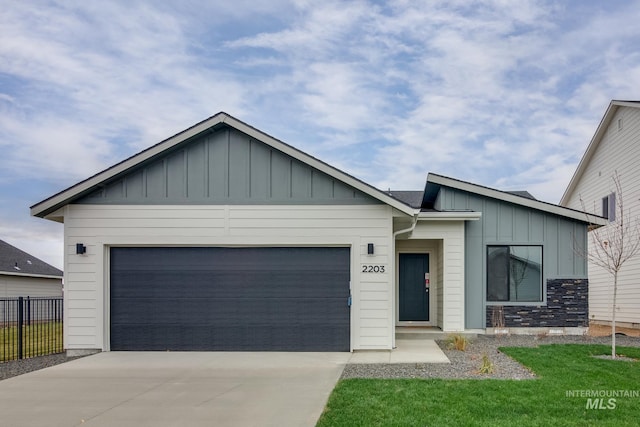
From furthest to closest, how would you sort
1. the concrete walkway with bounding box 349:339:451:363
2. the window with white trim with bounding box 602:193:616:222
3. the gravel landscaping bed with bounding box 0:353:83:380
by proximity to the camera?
the window with white trim with bounding box 602:193:616:222 < the concrete walkway with bounding box 349:339:451:363 < the gravel landscaping bed with bounding box 0:353:83:380

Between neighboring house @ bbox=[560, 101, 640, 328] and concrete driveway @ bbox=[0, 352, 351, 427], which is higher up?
neighboring house @ bbox=[560, 101, 640, 328]

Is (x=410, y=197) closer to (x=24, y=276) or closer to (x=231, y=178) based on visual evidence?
(x=231, y=178)

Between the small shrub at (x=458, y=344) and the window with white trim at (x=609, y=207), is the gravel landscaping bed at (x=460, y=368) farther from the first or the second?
the window with white trim at (x=609, y=207)

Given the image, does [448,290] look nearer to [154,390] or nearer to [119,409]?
[154,390]

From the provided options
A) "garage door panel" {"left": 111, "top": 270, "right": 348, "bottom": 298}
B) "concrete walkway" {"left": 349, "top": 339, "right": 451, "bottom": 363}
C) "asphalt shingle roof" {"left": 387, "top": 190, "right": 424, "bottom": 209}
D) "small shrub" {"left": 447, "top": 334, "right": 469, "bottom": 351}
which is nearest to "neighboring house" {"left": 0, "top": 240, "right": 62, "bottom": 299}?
"garage door panel" {"left": 111, "top": 270, "right": 348, "bottom": 298}

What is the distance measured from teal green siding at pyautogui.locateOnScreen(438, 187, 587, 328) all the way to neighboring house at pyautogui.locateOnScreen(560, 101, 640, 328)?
104 inches

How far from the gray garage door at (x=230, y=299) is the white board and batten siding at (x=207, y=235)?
0.25 metres

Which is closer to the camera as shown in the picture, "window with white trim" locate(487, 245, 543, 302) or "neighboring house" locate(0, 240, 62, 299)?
"window with white trim" locate(487, 245, 543, 302)

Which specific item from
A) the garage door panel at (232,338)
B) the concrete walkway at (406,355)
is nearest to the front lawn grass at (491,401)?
the concrete walkway at (406,355)

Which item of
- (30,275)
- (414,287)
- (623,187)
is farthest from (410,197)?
(30,275)

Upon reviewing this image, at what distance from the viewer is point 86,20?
12.5m

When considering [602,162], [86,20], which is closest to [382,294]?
[86,20]

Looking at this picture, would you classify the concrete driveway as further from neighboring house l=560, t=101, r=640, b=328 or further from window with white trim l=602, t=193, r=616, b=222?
window with white trim l=602, t=193, r=616, b=222

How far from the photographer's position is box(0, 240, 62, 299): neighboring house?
25.5 meters
